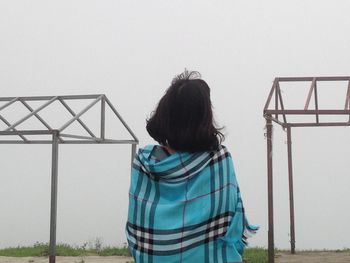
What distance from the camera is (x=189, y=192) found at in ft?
6.68

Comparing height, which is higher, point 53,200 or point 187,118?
point 187,118

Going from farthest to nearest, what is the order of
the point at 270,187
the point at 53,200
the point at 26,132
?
1. the point at 270,187
2. the point at 26,132
3. the point at 53,200

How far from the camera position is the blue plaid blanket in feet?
6.67

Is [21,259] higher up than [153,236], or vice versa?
[153,236]

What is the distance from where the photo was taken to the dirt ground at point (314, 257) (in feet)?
28.1

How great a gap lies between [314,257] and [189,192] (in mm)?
7572

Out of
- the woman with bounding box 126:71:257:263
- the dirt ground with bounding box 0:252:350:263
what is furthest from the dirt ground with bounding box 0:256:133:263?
the woman with bounding box 126:71:257:263

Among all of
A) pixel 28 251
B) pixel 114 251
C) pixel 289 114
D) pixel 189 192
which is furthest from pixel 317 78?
pixel 189 192

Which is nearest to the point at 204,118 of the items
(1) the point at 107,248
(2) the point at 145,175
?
(2) the point at 145,175

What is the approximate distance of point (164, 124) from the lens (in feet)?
6.88

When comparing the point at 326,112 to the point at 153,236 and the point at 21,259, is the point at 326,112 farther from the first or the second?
the point at 21,259

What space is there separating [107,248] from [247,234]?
896 cm

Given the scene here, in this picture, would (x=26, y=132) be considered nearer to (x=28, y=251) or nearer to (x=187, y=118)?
(x=187, y=118)

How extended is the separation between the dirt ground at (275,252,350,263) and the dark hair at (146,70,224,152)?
22.1 feet
